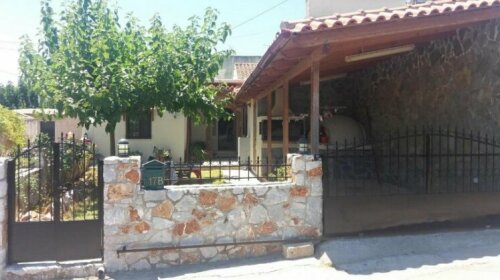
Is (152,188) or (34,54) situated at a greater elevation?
(34,54)

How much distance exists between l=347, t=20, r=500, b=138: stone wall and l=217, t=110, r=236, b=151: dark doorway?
11.6 metres

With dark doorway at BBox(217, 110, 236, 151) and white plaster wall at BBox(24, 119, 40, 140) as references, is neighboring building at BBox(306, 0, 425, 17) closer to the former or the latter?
dark doorway at BBox(217, 110, 236, 151)

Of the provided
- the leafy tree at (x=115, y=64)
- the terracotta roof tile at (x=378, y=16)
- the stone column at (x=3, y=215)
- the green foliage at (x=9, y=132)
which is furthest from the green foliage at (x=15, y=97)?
the terracotta roof tile at (x=378, y=16)

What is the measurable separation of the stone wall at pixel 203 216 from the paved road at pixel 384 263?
21cm

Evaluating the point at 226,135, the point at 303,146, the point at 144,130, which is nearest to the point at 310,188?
the point at 303,146

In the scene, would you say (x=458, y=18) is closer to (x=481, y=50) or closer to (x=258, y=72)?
(x=481, y=50)

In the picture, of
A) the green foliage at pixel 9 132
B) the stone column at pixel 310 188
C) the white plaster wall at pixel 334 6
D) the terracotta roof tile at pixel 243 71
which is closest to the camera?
the stone column at pixel 310 188

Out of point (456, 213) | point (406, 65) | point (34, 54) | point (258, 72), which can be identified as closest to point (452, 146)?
point (456, 213)

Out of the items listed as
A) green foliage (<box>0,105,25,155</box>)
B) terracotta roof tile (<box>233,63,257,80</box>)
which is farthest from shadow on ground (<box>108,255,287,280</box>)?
terracotta roof tile (<box>233,63,257,80</box>)

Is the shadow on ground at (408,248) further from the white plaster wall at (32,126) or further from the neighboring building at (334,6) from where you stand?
the white plaster wall at (32,126)

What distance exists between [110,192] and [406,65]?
784 centimetres

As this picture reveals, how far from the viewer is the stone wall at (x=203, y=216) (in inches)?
234

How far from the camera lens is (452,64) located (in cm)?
873

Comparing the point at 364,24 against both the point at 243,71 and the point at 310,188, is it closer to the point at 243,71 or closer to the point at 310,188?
the point at 310,188
